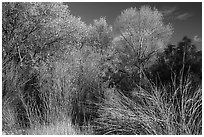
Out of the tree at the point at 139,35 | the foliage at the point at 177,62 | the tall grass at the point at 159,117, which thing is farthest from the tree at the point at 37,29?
the tall grass at the point at 159,117

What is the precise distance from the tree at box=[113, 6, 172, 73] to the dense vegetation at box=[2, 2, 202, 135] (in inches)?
0.6

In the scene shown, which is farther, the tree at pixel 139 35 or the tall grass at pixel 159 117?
the tree at pixel 139 35

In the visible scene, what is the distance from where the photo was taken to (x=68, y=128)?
370cm

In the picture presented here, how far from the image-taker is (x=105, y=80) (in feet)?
15.2

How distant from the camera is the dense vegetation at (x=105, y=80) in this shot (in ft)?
11.5

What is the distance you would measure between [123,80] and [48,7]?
2518mm

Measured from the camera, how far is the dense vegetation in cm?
349

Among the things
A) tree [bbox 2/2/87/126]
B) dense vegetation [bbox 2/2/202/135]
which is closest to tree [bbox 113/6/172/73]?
dense vegetation [bbox 2/2/202/135]

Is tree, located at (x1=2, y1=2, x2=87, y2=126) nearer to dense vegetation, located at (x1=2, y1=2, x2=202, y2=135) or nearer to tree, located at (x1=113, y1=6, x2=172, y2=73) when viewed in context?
dense vegetation, located at (x1=2, y1=2, x2=202, y2=135)

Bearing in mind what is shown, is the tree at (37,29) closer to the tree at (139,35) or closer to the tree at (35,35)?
the tree at (35,35)

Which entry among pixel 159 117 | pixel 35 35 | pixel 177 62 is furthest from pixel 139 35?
pixel 35 35

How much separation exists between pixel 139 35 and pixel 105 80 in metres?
0.86

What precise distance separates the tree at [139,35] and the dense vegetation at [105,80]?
0.6 inches

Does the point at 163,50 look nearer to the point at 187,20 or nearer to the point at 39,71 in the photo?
the point at 187,20
